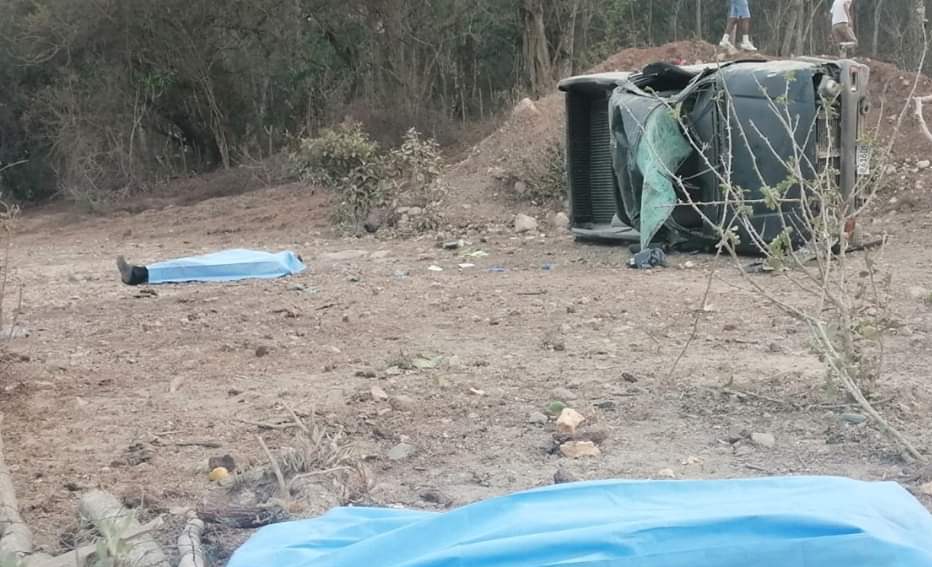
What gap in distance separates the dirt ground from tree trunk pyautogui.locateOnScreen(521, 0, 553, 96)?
8975mm

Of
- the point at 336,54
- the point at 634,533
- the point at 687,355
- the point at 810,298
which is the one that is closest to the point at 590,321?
the point at 687,355

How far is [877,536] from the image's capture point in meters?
1.95

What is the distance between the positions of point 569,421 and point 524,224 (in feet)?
21.6

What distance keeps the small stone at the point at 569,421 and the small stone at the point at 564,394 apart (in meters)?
0.28

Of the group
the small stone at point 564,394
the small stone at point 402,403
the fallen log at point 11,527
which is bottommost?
the small stone at point 564,394

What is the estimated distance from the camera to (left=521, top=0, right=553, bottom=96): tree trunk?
16.2 m

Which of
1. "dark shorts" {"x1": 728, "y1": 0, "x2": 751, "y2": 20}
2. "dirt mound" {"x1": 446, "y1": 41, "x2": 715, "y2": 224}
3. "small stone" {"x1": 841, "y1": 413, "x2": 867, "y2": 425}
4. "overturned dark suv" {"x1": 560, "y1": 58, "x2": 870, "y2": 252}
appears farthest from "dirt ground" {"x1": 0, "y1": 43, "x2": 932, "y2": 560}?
"dark shorts" {"x1": 728, "y1": 0, "x2": 751, "y2": 20}

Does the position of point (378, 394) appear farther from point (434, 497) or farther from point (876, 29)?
point (876, 29)

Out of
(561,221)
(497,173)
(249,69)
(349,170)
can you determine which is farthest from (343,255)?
(249,69)

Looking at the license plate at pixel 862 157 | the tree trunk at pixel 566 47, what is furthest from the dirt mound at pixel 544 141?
the tree trunk at pixel 566 47

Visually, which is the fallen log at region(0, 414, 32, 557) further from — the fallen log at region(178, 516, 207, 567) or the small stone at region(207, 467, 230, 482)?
the small stone at region(207, 467, 230, 482)

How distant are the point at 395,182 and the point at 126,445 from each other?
7317mm

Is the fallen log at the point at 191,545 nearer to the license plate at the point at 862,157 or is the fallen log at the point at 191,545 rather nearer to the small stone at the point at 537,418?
the small stone at the point at 537,418

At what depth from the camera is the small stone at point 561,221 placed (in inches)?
392
